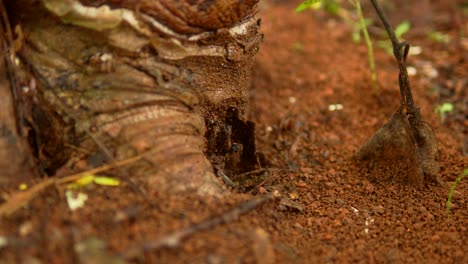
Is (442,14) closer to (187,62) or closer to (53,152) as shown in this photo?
(187,62)

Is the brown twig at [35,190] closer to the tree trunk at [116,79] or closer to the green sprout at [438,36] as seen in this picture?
the tree trunk at [116,79]

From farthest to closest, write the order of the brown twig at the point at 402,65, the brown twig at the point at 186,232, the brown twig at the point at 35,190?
the brown twig at the point at 402,65 < the brown twig at the point at 35,190 < the brown twig at the point at 186,232

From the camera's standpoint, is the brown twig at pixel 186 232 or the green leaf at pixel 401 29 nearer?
the brown twig at pixel 186 232

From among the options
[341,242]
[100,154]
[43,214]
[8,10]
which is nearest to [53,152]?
[100,154]

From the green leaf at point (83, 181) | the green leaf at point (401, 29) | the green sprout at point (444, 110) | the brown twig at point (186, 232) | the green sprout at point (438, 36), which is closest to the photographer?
the brown twig at point (186, 232)

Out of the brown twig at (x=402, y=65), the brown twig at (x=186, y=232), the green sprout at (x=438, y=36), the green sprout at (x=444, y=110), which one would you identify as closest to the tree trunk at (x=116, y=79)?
the brown twig at (x=186, y=232)

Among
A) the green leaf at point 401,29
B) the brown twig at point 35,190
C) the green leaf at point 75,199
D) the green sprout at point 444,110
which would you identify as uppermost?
the green leaf at point 401,29
